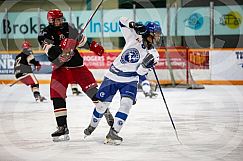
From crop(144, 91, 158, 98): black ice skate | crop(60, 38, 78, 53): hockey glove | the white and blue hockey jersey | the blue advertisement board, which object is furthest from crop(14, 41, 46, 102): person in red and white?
Result: the white and blue hockey jersey

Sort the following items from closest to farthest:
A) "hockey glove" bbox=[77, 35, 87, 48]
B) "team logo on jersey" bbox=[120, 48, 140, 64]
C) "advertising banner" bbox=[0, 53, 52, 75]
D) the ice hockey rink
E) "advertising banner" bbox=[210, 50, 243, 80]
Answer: the ice hockey rink, "team logo on jersey" bbox=[120, 48, 140, 64], "hockey glove" bbox=[77, 35, 87, 48], "advertising banner" bbox=[210, 50, 243, 80], "advertising banner" bbox=[0, 53, 52, 75]

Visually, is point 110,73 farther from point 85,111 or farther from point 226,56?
point 226,56

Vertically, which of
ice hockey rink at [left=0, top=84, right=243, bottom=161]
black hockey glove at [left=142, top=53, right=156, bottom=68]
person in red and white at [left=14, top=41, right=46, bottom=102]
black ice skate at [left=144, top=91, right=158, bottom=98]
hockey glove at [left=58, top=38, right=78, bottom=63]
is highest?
hockey glove at [left=58, top=38, right=78, bottom=63]

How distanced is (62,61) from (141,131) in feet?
4.30

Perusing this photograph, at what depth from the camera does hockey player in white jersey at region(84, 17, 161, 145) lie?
5734mm

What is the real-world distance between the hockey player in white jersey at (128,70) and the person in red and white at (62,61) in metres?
0.36

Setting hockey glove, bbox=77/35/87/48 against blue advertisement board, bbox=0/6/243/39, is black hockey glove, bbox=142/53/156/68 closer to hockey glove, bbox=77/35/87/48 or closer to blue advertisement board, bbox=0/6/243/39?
hockey glove, bbox=77/35/87/48

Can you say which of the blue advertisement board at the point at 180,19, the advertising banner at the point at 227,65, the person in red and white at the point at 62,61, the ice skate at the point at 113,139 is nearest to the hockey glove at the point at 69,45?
the person in red and white at the point at 62,61

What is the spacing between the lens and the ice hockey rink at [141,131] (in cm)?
514

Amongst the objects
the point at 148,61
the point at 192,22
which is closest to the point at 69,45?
the point at 148,61

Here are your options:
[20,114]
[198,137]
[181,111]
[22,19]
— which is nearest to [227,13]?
[22,19]

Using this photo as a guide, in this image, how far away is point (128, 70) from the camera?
5871 mm

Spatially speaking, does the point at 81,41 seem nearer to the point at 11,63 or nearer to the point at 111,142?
the point at 111,142

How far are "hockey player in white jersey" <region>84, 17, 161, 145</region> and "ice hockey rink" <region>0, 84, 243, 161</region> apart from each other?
0.29 meters
